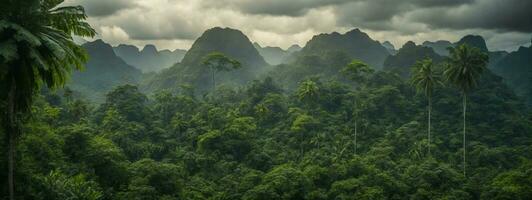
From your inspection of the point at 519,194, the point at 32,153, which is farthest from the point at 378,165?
the point at 32,153

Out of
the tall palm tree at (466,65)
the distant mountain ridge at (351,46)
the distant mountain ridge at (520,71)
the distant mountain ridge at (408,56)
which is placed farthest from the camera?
the distant mountain ridge at (351,46)

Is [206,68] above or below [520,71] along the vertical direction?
above

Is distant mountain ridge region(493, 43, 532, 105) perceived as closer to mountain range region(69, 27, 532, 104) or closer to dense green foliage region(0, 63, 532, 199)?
mountain range region(69, 27, 532, 104)

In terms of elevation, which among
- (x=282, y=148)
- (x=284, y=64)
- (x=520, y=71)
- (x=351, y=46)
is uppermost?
(x=351, y=46)

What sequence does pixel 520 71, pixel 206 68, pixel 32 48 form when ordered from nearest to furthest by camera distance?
1. pixel 32 48
2. pixel 206 68
3. pixel 520 71

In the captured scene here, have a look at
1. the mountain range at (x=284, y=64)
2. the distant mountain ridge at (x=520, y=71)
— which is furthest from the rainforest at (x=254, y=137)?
Result: the distant mountain ridge at (x=520, y=71)

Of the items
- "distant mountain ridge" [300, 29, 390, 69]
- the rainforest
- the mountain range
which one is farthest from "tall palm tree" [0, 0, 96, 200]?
"distant mountain ridge" [300, 29, 390, 69]

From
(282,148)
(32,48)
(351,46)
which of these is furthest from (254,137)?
(351,46)

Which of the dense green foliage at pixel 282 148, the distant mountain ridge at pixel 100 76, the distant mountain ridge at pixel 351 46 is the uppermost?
the distant mountain ridge at pixel 351 46

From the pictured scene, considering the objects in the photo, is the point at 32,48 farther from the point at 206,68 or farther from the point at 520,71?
the point at 520,71

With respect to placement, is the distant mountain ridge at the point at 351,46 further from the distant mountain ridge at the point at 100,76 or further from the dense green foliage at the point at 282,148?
the dense green foliage at the point at 282,148
